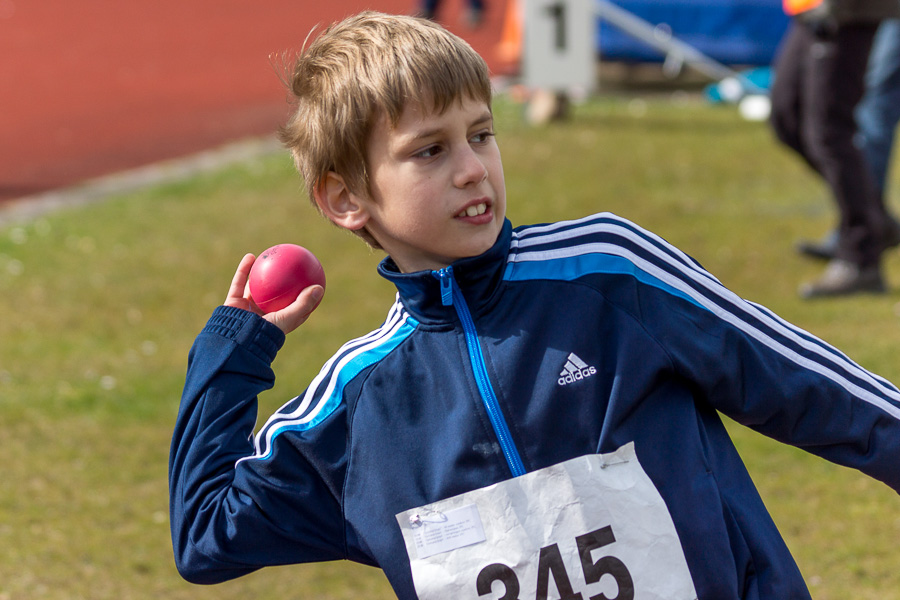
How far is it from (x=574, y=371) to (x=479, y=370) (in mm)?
166

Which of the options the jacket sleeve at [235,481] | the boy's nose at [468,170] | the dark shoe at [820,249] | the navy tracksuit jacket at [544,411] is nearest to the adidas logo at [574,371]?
the navy tracksuit jacket at [544,411]

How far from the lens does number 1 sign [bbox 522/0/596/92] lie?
1002cm

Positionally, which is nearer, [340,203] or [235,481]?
[235,481]

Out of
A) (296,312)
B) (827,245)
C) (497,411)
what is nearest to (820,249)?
(827,245)

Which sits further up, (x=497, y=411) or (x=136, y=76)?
(x=136, y=76)

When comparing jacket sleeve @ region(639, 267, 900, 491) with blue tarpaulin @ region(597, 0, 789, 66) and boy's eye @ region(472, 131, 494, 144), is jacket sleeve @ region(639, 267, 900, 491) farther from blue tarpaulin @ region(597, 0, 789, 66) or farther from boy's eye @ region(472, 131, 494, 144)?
blue tarpaulin @ region(597, 0, 789, 66)

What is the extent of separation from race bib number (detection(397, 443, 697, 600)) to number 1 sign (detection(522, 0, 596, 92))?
831 centimetres

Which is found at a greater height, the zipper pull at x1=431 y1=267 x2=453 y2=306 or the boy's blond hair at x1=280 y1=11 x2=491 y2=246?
the boy's blond hair at x1=280 y1=11 x2=491 y2=246

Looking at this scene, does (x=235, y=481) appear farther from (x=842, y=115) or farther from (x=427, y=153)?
(x=842, y=115)

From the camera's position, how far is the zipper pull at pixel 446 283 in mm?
2070

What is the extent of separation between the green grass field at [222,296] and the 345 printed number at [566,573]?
1.81 metres

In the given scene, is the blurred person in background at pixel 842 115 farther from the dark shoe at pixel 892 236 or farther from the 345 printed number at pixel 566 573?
the 345 printed number at pixel 566 573

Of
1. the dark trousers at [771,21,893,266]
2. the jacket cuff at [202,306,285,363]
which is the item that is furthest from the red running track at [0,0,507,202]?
the jacket cuff at [202,306,285,363]

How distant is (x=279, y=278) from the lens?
2.38 metres
